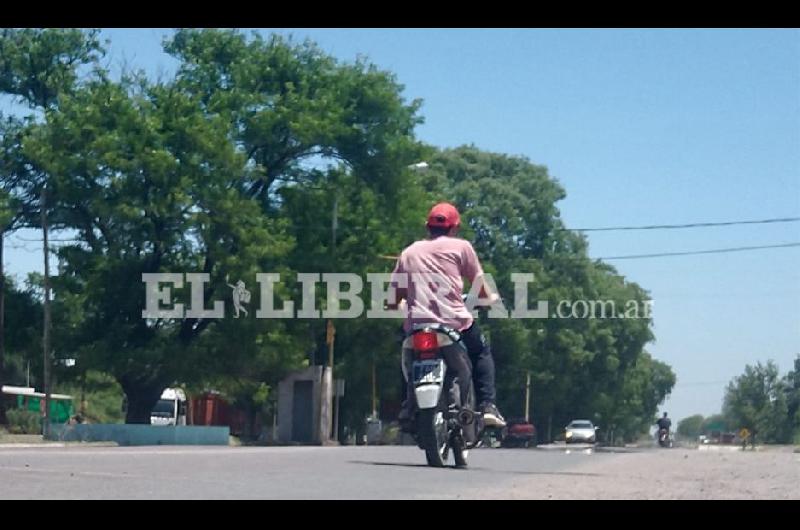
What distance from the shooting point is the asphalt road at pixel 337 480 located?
24.8ft

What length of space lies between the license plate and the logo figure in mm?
30820

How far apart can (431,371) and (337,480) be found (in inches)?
58.7

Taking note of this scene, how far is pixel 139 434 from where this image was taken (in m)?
31.6

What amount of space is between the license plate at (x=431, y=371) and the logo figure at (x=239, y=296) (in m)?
30.8

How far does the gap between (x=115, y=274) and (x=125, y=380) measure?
399 cm

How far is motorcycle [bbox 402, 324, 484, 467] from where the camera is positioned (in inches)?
397

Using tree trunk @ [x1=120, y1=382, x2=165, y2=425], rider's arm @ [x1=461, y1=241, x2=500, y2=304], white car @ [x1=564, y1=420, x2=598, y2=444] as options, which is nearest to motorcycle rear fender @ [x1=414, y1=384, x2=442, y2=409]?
rider's arm @ [x1=461, y1=241, x2=500, y2=304]

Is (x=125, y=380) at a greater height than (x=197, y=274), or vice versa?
(x=197, y=274)

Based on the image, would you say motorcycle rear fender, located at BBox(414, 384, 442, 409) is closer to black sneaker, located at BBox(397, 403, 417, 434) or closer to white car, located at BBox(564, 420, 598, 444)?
black sneaker, located at BBox(397, 403, 417, 434)

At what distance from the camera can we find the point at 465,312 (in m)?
10.1

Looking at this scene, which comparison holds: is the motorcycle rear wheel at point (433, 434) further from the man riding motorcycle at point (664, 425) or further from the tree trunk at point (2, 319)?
the man riding motorcycle at point (664, 425)

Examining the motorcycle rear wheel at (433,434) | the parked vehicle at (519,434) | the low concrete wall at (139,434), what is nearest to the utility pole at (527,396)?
the parked vehicle at (519,434)

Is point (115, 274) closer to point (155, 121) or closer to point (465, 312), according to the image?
point (155, 121)
